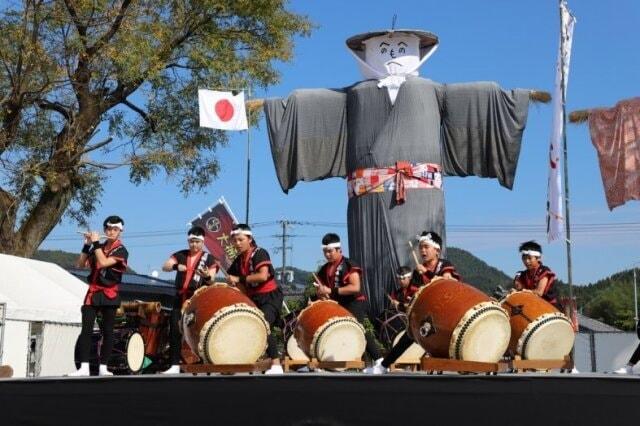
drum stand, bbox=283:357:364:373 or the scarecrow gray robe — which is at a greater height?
the scarecrow gray robe

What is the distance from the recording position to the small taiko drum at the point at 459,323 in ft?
17.2

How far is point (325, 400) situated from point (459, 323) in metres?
0.96

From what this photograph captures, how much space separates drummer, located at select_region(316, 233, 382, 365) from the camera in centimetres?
762

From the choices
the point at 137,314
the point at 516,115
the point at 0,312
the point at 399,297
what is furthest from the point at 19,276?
the point at 516,115

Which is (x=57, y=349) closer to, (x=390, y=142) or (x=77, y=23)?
(x=77, y=23)

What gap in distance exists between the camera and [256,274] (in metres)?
6.96

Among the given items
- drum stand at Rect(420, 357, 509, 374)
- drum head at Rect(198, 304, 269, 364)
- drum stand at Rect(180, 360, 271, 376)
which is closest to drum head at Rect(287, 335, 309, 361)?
drum head at Rect(198, 304, 269, 364)

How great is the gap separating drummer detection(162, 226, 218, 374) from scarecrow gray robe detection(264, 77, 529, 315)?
3.97m

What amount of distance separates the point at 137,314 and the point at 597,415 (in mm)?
5628

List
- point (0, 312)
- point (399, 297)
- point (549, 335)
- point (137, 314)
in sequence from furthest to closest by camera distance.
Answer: point (0, 312), point (399, 297), point (137, 314), point (549, 335)

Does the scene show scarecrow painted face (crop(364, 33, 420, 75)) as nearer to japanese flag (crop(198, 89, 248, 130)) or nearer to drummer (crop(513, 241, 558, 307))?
japanese flag (crop(198, 89, 248, 130))

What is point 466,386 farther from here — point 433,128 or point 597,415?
point 433,128

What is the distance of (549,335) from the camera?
587cm

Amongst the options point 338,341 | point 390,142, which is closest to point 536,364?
point 338,341
